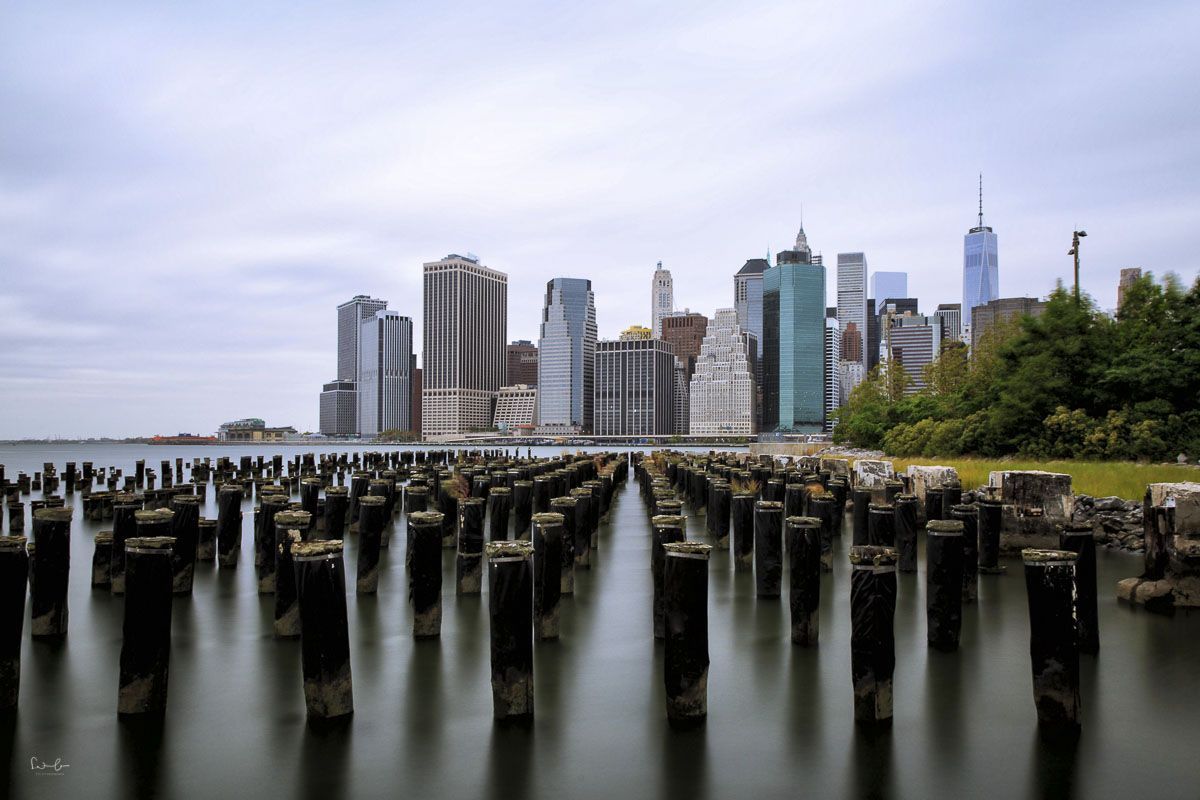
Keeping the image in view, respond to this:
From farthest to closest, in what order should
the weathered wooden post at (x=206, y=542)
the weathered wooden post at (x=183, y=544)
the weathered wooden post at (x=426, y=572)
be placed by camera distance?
the weathered wooden post at (x=206, y=542) → the weathered wooden post at (x=183, y=544) → the weathered wooden post at (x=426, y=572)

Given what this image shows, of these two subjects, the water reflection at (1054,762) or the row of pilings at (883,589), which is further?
the row of pilings at (883,589)

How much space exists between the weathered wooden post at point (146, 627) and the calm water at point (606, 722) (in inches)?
11.6

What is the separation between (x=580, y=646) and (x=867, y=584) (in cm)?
426

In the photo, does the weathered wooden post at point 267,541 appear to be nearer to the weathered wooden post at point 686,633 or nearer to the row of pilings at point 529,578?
the row of pilings at point 529,578

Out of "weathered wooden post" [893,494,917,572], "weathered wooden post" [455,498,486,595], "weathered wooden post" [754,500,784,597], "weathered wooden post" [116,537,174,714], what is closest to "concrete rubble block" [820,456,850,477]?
"weathered wooden post" [893,494,917,572]

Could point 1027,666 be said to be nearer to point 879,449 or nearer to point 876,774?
point 876,774

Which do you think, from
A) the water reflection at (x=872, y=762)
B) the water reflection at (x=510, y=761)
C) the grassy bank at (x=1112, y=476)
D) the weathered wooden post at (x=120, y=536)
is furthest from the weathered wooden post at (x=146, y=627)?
the grassy bank at (x=1112, y=476)

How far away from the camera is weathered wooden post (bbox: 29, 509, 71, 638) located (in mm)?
9656

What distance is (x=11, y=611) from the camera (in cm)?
739

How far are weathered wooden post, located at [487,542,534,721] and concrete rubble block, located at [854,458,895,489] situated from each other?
680 inches

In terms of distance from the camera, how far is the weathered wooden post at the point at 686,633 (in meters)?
7.14

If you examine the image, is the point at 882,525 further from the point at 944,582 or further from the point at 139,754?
the point at 139,754

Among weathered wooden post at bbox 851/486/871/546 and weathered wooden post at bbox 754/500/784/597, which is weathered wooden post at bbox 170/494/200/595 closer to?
weathered wooden post at bbox 754/500/784/597

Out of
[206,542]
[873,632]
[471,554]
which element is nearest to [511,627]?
[873,632]
